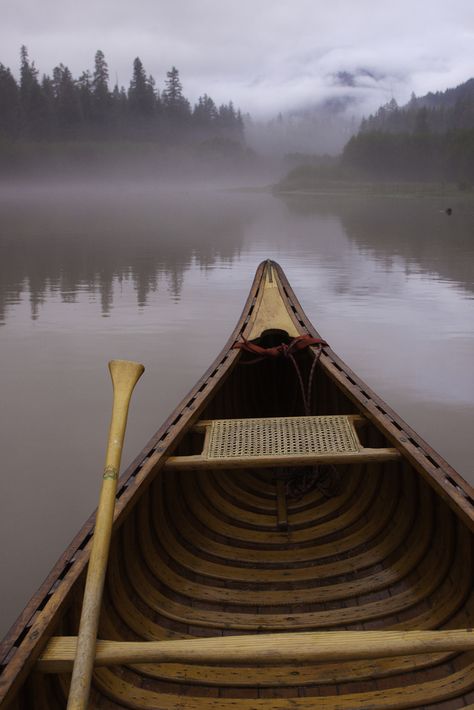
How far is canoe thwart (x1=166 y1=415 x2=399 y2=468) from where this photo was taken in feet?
11.7

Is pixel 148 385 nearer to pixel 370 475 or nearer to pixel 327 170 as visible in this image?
pixel 370 475

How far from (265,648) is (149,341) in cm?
683

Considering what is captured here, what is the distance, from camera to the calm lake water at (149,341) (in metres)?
4.57

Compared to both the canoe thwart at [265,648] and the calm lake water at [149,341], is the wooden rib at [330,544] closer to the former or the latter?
the calm lake water at [149,341]

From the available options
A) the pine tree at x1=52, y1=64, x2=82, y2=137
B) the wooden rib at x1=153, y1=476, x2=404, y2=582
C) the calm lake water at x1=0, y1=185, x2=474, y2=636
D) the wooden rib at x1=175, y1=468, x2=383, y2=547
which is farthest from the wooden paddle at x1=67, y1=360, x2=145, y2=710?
the pine tree at x1=52, y1=64, x2=82, y2=137

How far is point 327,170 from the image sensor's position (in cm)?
11594

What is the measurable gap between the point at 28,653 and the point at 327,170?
121 meters

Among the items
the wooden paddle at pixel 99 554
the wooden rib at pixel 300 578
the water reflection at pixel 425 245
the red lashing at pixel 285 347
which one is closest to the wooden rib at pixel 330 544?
the wooden rib at pixel 300 578

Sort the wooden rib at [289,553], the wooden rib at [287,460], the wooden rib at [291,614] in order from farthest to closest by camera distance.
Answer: the wooden rib at [287,460] < the wooden rib at [289,553] < the wooden rib at [291,614]

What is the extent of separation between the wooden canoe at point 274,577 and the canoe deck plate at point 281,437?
0.01 m

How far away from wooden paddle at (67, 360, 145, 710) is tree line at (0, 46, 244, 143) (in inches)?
4831

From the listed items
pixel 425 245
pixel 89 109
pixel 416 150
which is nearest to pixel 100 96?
pixel 89 109

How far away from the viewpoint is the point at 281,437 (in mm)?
3947

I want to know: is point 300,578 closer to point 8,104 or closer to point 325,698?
point 325,698
